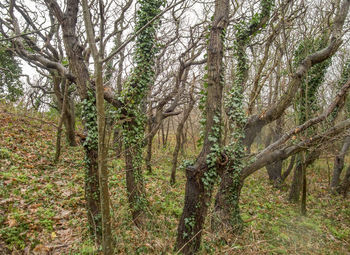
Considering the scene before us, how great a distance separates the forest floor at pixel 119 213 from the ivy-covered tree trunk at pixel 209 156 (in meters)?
0.39

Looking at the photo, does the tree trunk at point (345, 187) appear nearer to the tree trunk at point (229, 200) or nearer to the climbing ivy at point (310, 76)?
the climbing ivy at point (310, 76)

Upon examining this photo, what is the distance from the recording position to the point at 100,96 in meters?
2.26

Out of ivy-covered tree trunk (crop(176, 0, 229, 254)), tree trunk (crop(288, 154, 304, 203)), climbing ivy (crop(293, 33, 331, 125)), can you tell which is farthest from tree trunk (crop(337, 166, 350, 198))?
ivy-covered tree trunk (crop(176, 0, 229, 254))

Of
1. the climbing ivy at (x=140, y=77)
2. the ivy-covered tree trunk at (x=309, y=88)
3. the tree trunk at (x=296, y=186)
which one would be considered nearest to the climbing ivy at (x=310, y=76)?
the ivy-covered tree trunk at (x=309, y=88)

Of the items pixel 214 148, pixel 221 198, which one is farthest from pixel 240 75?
pixel 221 198

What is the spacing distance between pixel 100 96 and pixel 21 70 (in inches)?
560

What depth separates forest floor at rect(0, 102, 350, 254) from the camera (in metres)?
3.74

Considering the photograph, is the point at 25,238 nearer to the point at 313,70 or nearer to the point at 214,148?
the point at 214,148

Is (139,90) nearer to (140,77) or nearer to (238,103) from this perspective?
(140,77)

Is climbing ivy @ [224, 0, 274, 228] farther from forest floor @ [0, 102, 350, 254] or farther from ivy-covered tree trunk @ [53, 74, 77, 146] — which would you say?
ivy-covered tree trunk @ [53, 74, 77, 146]

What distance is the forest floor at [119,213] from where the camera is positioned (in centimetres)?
374

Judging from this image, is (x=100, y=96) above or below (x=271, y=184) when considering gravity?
above

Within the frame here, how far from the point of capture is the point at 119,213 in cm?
423

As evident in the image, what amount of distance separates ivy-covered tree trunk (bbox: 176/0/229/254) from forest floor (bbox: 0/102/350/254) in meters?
0.39
